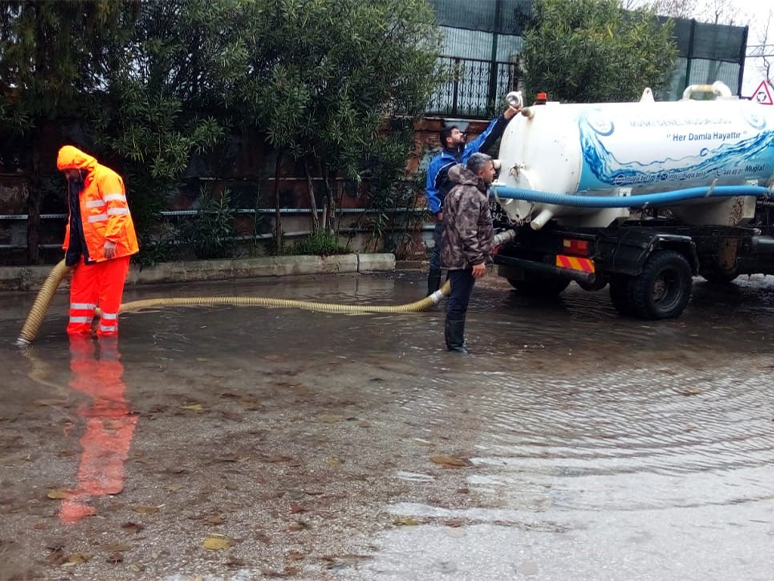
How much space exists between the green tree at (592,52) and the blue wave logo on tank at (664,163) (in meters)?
4.15

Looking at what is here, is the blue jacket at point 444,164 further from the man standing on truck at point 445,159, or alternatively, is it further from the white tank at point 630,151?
the white tank at point 630,151

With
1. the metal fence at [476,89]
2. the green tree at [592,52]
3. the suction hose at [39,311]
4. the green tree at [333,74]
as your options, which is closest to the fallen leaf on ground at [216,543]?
the suction hose at [39,311]

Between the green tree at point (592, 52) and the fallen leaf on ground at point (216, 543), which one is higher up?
the green tree at point (592, 52)

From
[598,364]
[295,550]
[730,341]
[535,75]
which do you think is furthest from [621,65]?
[295,550]

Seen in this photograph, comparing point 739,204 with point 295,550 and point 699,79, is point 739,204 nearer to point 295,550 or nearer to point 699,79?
point 295,550

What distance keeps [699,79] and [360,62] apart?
932 centimetres

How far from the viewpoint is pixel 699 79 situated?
57.4 ft

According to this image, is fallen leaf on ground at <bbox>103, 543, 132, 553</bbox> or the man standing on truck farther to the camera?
the man standing on truck

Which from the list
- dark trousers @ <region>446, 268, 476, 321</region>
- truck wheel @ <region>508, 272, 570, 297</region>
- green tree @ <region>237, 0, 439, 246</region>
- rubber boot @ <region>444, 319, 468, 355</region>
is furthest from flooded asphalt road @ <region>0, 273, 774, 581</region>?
green tree @ <region>237, 0, 439, 246</region>

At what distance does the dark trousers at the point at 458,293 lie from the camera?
7.28 meters

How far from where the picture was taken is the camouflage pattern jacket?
7078 mm

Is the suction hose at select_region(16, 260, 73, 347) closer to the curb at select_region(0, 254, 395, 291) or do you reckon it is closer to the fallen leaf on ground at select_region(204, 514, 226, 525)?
the curb at select_region(0, 254, 395, 291)

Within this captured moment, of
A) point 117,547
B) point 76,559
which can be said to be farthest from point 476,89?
point 76,559

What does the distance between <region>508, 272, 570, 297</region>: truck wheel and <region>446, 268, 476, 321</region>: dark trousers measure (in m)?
2.90
